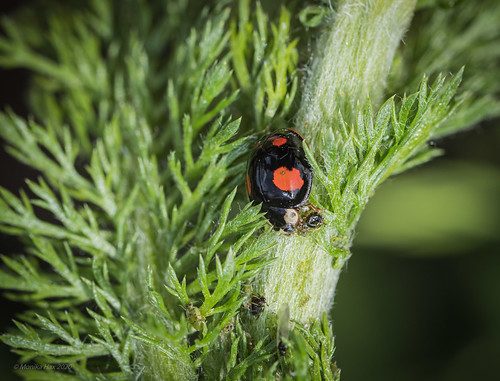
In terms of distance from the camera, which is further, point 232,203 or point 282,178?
point 232,203

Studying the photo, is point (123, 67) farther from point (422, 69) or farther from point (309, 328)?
point (309, 328)

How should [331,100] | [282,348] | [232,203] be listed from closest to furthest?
1. [282,348]
2. [331,100]
3. [232,203]

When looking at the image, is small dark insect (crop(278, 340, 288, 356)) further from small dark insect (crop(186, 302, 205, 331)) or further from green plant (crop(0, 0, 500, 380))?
small dark insect (crop(186, 302, 205, 331))

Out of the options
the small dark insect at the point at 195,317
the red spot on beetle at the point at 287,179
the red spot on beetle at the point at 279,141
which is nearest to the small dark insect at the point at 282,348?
the small dark insect at the point at 195,317

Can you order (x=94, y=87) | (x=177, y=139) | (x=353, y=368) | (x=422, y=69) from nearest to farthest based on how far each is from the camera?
1. (x=177, y=139)
2. (x=422, y=69)
3. (x=94, y=87)
4. (x=353, y=368)

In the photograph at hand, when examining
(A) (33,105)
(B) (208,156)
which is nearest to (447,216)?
(B) (208,156)

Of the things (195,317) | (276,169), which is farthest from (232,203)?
(195,317)

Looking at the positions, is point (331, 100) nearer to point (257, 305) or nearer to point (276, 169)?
point (276, 169)

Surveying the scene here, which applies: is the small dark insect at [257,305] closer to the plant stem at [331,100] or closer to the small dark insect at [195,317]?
the plant stem at [331,100]
